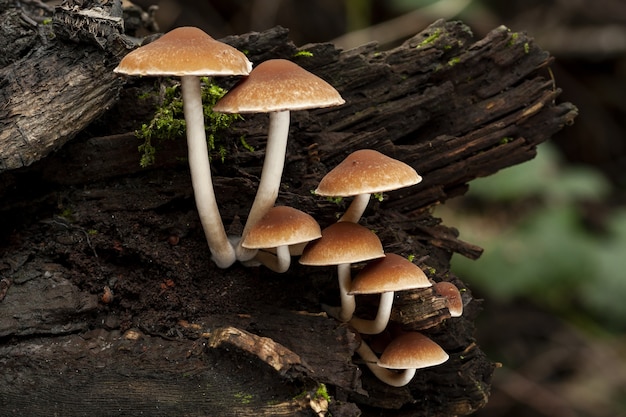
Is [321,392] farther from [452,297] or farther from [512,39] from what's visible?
[512,39]

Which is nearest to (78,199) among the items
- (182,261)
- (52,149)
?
(52,149)

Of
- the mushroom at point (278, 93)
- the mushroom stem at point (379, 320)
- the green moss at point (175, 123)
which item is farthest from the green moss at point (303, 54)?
the mushroom stem at point (379, 320)

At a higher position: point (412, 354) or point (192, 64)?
point (192, 64)

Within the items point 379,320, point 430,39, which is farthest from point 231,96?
point 430,39

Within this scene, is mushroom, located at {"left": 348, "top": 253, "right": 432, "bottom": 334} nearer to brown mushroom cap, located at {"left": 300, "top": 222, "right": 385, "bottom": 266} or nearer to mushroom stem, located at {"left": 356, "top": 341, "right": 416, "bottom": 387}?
brown mushroom cap, located at {"left": 300, "top": 222, "right": 385, "bottom": 266}

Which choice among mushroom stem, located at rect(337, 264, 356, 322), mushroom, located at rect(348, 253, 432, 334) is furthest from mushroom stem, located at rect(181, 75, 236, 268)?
mushroom, located at rect(348, 253, 432, 334)

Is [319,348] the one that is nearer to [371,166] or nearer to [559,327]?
[371,166]
